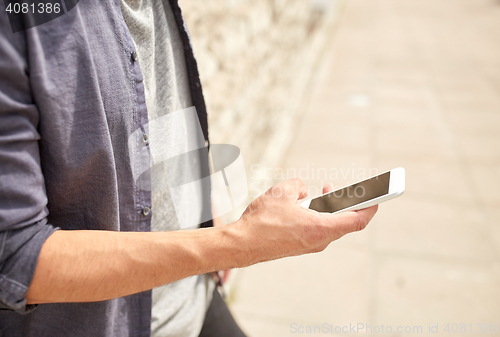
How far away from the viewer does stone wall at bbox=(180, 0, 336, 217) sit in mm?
2176

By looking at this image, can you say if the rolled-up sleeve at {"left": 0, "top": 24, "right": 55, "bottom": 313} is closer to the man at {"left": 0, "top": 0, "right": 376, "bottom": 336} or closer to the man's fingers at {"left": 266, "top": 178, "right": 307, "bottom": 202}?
the man at {"left": 0, "top": 0, "right": 376, "bottom": 336}

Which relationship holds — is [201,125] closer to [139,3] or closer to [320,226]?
[139,3]

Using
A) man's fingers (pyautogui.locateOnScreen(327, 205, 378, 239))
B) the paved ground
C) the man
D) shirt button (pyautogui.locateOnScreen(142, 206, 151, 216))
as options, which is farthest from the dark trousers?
the paved ground

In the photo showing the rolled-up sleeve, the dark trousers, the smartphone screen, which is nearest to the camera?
the rolled-up sleeve

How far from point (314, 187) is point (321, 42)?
361 centimetres

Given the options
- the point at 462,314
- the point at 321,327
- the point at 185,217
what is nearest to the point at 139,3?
the point at 185,217

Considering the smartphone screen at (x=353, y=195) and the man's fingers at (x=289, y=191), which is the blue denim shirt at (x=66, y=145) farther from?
the smartphone screen at (x=353, y=195)

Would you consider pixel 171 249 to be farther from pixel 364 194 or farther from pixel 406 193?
pixel 406 193

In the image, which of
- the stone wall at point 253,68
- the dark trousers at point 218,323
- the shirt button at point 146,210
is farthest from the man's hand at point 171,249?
the stone wall at point 253,68

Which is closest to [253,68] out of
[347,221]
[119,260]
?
[347,221]

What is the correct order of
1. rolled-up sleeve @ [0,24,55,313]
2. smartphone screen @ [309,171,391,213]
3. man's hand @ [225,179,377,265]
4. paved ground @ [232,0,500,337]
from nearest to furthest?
rolled-up sleeve @ [0,24,55,313]
man's hand @ [225,179,377,265]
smartphone screen @ [309,171,391,213]
paved ground @ [232,0,500,337]

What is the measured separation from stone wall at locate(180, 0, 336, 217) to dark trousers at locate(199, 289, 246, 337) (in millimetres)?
1120

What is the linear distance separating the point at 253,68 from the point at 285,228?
2375 millimetres

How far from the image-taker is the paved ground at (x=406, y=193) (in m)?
2.36
